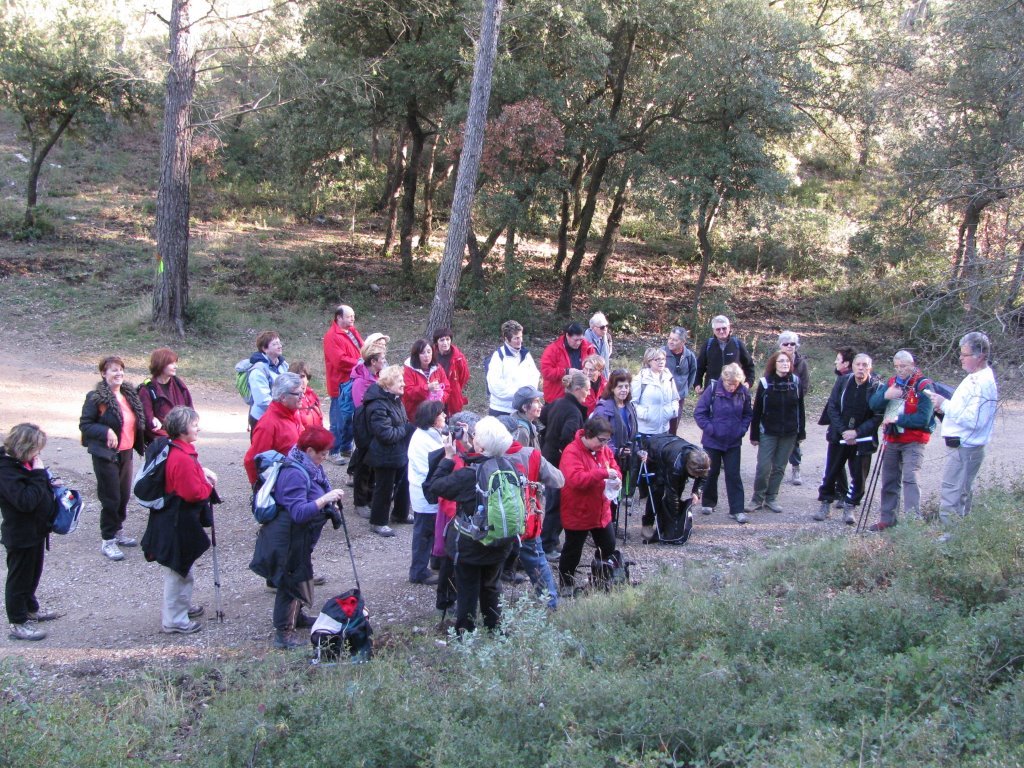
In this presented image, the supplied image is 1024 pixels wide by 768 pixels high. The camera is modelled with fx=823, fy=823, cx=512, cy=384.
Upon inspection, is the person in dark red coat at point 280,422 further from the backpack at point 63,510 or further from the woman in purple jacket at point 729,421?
the woman in purple jacket at point 729,421

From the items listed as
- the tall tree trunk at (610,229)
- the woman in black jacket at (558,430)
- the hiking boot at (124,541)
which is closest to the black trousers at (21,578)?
the hiking boot at (124,541)

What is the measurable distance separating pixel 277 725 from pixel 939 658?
3.64 metres

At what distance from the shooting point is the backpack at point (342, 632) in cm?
533

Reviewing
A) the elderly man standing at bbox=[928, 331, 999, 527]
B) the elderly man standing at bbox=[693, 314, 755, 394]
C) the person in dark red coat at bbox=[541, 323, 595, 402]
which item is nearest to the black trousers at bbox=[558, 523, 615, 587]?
the person in dark red coat at bbox=[541, 323, 595, 402]

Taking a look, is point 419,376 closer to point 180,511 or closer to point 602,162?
point 180,511

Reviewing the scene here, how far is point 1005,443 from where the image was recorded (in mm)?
12133

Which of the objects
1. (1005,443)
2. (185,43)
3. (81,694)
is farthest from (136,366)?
(1005,443)

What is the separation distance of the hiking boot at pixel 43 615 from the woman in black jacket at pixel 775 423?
6.68m

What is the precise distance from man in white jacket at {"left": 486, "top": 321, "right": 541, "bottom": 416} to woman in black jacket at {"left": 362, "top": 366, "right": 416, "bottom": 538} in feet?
4.19

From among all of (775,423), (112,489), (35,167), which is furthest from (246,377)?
(35,167)

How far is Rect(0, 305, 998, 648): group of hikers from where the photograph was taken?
18.5 feet

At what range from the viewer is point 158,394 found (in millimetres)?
7398

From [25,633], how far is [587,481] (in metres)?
4.23

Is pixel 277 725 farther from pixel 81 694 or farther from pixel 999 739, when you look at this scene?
pixel 999 739
